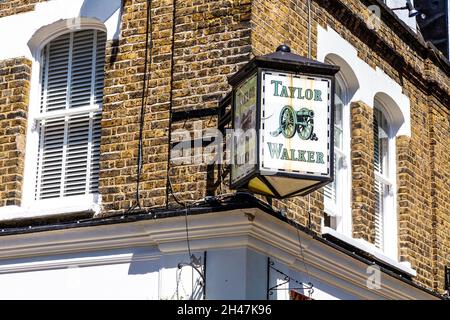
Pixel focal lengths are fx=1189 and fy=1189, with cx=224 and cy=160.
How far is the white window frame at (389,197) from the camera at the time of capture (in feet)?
50.8

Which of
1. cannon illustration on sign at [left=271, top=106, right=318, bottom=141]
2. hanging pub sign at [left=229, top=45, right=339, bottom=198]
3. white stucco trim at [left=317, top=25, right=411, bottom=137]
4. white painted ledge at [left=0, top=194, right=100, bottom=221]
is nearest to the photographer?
hanging pub sign at [left=229, top=45, right=339, bottom=198]

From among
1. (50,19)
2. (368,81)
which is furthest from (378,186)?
(50,19)

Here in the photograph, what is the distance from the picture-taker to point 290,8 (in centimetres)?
1336

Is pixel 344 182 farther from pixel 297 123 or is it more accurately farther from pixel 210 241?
pixel 210 241

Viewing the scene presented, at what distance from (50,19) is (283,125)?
11.7 ft

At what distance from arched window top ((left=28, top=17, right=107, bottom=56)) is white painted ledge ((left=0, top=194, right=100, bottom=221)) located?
1852 mm

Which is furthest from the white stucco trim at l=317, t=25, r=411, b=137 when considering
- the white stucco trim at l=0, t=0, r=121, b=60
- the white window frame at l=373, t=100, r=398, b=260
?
the white stucco trim at l=0, t=0, r=121, b=60

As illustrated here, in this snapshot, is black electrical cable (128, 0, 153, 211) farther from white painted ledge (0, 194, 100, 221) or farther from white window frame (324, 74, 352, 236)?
white window frame (324, 74, 352, 236)

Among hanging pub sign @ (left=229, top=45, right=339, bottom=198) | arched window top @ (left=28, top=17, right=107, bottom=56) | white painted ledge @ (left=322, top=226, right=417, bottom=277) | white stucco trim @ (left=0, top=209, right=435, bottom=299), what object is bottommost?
white stucco trim @ (left=0, top=209, right=435, bottom=299)

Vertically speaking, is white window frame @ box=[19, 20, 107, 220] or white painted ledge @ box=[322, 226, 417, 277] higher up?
white window frame @ box=[19, 20, 107, 220]

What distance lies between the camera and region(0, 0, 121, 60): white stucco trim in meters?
13.3

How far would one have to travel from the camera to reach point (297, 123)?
454 inches

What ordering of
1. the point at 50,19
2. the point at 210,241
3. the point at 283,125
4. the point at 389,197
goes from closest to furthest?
the point at 283,125
the point at 210,241
the point at 50,19
the point at 389,197
